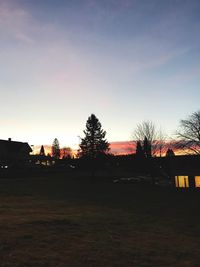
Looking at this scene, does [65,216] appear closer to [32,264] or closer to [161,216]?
[161,216]

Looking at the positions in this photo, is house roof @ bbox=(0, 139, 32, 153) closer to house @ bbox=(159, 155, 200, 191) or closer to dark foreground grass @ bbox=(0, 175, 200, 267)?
house @ bbox=(159, 155, 200, 191)

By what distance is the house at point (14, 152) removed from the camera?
3073 inches

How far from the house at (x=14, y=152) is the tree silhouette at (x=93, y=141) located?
15.5 meters

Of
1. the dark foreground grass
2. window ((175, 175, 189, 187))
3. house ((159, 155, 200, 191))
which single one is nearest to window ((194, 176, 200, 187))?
house ((159, 155, 200, 191))

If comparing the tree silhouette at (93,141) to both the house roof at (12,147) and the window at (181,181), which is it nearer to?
the house roof at (12,147)

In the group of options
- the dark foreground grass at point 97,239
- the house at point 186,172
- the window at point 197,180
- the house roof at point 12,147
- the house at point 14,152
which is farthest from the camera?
the house roof at point 12,147

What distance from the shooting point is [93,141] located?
8700 centimetres

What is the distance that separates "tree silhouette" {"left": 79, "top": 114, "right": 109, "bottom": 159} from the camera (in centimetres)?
8575

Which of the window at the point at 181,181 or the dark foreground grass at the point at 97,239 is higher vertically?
the window at the point at 181,181

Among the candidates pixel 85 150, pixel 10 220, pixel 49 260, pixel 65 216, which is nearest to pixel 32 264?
pixel 49 260

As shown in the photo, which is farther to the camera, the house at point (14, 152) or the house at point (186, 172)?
the house at point (14, 152)

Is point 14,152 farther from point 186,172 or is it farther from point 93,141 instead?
point 186,172

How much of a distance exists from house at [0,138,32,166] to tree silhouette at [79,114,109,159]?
611 inches

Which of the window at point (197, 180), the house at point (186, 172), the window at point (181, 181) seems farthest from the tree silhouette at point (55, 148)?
the window at point (197, 180)
